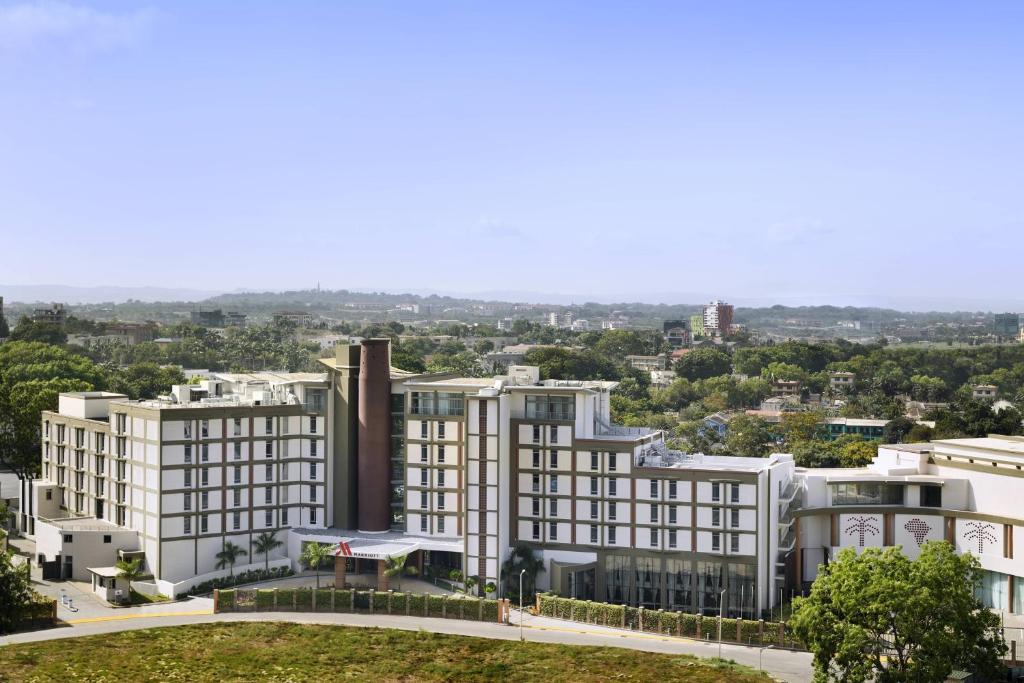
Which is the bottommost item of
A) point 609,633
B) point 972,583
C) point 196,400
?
point 609,633

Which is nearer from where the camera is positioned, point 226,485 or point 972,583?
point 972,583

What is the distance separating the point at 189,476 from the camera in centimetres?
5900

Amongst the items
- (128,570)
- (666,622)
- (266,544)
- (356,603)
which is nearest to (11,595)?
(128,570)

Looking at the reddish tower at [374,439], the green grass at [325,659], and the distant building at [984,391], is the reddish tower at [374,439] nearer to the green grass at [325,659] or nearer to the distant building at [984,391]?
the green grass at [325,659]

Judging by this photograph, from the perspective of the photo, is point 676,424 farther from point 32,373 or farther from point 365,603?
point 365,603

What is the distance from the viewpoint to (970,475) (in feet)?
187

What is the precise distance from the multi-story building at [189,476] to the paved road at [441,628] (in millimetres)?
3586

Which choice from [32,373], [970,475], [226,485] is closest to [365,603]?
[226,485]

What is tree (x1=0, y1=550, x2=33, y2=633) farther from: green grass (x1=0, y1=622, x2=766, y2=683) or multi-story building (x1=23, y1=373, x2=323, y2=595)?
multi-story building (x1=23, y1=373, x2=323, y2=595)

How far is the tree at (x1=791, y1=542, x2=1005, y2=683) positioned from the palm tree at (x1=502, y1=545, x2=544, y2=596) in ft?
58.7

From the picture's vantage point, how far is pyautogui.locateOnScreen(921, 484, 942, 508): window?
189 feet

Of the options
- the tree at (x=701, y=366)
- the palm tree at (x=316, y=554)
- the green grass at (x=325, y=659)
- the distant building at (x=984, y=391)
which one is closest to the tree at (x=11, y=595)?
the green grass at (x=325, y=659)

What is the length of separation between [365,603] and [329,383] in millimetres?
12602

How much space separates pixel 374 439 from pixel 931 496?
27.5m
